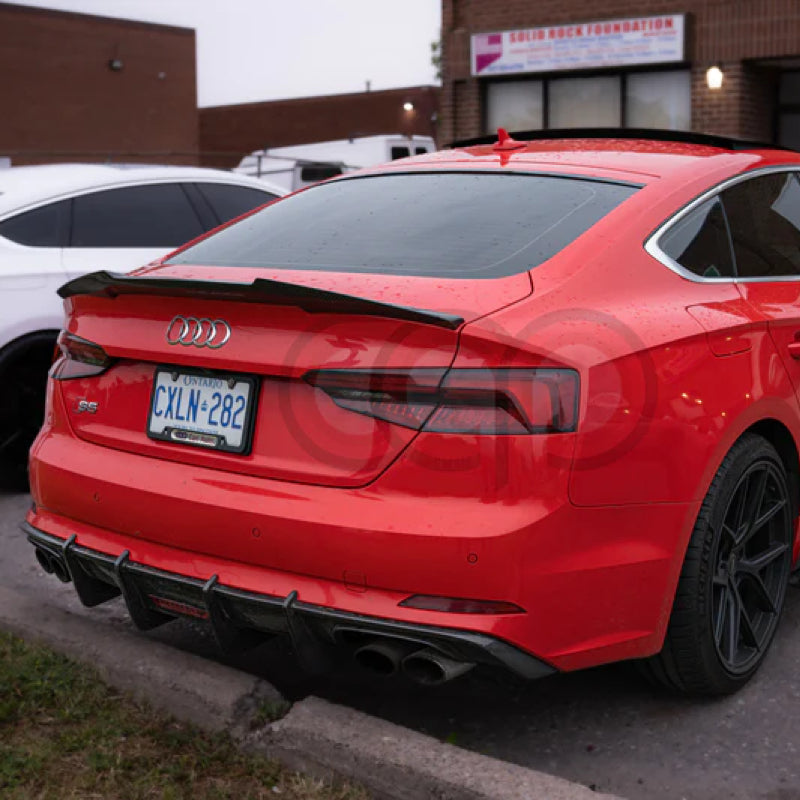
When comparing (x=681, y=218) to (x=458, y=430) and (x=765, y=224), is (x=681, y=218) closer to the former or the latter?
(x=765, y=224)

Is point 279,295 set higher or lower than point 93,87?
lower

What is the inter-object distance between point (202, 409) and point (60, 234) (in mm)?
3442

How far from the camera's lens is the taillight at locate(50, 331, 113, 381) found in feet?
11.6

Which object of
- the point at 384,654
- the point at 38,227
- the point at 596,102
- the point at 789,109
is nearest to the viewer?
the point at 384,654

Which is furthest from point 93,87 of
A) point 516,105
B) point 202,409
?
point 202,409

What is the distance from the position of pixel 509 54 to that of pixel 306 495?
19.2 m

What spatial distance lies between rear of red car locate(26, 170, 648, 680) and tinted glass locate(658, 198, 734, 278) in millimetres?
218

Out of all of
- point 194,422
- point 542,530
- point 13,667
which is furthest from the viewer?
point 13,667

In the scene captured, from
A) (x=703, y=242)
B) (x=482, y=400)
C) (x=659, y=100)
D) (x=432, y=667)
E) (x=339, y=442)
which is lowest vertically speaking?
(x=432, y=667)

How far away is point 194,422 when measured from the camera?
3.29 metres

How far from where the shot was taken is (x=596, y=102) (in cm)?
2064

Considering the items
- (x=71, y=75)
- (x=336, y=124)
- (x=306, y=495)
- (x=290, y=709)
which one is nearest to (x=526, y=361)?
(x=306, y=495)

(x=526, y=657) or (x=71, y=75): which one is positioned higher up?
(x=71, y=75)

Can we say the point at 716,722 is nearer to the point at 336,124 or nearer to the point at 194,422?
the point at 194,422
